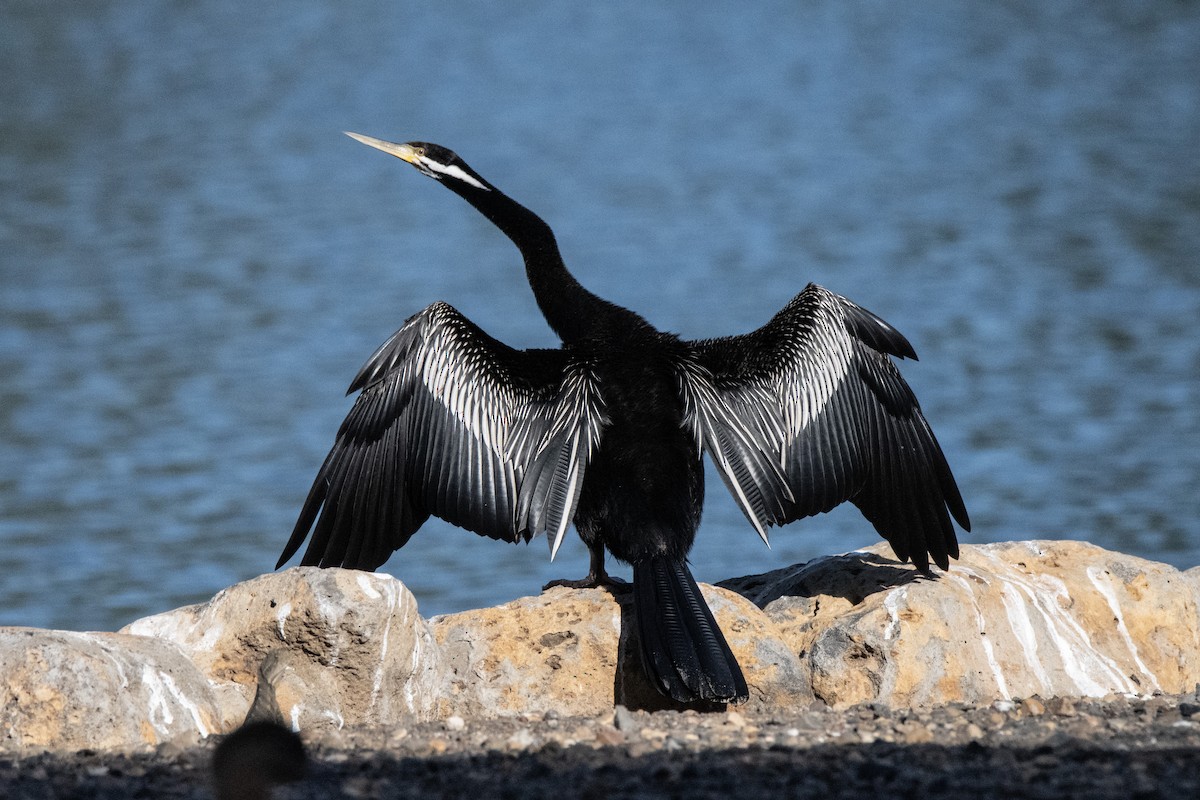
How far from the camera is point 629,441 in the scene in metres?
6.34

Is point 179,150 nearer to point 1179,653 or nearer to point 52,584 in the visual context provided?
point 52,584

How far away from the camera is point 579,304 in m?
7.52

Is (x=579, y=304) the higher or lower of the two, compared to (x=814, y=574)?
higher

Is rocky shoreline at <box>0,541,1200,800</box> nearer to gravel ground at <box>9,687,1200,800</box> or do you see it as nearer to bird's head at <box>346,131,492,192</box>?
gravel ground at <box>9,687,1200,800</box>

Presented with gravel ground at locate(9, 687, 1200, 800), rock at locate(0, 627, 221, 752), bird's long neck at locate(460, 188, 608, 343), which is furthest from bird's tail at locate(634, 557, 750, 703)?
bird's long neck at locate(460, 188, 608, 343)

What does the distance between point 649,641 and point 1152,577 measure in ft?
7.06

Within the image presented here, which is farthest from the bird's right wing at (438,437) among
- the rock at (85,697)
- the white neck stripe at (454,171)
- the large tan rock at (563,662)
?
the rock at (85,697)

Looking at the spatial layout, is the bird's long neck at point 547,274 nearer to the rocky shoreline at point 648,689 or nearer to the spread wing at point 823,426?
the spread wing at point 823,426

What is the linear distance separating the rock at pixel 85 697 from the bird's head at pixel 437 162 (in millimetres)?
3898

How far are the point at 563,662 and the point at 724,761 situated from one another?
5.50 ft

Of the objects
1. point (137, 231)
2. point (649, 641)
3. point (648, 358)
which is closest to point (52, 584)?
point (648, 358)

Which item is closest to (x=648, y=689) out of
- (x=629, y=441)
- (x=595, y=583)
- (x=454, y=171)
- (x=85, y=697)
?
(x=595, y=583)

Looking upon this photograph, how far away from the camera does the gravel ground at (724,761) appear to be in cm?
389

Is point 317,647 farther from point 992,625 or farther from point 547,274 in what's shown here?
point 547,274
